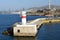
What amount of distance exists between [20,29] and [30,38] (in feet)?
5.51

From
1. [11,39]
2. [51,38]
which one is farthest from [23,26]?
[51,38]

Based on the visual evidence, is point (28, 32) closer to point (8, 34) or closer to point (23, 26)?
point (23, 26)

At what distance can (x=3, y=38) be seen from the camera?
1083 inches

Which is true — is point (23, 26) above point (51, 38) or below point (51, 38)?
above

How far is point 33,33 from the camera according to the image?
26594 millimetres

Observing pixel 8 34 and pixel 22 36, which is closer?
pixel 22 36

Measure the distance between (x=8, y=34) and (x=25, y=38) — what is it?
4.16 m

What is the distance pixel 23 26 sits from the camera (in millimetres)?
26688

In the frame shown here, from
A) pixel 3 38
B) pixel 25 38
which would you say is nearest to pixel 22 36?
pixel 25 38

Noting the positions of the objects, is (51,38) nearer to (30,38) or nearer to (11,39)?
(30,38)

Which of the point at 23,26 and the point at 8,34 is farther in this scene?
the point at 8,34

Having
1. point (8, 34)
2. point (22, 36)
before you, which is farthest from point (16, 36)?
point (8, 34)

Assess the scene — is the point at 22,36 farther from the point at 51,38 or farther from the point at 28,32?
the point at 51,38

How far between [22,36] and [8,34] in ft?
11.7
